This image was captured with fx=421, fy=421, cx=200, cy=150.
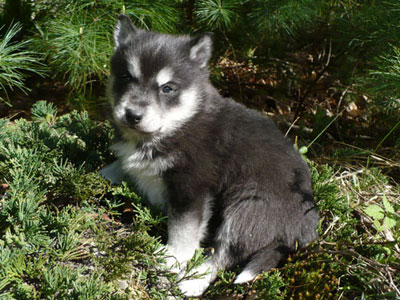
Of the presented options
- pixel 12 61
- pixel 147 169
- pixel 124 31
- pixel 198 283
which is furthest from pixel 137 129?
pixel 12 61

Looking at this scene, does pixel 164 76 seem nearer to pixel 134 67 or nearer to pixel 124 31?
pixel 134 67

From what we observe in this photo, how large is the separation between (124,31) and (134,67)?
482mm

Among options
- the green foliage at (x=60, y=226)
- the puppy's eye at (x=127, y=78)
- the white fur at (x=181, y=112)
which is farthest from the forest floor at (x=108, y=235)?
the white fur at (x=181, y=112)

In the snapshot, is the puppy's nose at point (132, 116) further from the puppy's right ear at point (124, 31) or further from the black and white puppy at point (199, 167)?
the puppy's right ear at point (124, 31)

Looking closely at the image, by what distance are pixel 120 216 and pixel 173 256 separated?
2.41 ft

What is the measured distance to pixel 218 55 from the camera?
5.63 meters

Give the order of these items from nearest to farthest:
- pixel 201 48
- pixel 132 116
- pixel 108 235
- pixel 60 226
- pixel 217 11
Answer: pixel 60 226 → pixel 132 116 → pixel 108 235 → pixel 201 48 → pixel 217 11

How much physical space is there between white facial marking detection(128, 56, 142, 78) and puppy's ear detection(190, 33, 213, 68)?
47 cm

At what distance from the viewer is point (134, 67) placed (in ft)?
10.2

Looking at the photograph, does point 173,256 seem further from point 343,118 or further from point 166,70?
point 343,118

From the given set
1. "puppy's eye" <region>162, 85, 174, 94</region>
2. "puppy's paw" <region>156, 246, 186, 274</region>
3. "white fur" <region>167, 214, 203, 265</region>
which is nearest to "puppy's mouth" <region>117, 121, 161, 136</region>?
"puppy's eye" <region>162, 85, 174, 94</region>

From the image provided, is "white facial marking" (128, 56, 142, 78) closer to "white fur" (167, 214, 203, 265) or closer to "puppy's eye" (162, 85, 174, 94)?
"puppy's eye" (162, 85, 174, 94)

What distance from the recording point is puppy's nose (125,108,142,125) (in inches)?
115

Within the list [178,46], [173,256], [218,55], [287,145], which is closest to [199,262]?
[173,256]
